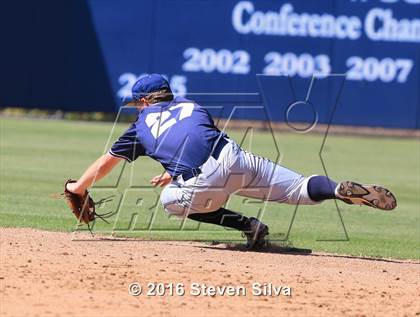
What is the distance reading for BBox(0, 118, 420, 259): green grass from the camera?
A: 31.0 ft

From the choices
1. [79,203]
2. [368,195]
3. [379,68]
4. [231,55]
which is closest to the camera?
[368,195]

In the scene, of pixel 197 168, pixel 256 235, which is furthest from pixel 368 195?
pixel 197 168

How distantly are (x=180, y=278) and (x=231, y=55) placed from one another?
1568cm

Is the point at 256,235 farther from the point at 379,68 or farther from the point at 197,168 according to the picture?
the point at 379,68

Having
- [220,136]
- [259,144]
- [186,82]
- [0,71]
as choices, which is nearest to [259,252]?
[220,136]

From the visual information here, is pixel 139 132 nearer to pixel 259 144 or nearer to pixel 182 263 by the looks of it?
pixel 182 263

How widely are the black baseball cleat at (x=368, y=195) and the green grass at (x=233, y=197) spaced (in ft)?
4.06

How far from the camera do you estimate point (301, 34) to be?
71.4 ft

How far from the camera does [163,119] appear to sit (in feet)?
25.6

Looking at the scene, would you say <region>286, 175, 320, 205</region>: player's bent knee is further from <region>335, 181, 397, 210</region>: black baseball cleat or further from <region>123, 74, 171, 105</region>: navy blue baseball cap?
<region>123, 74, 171, 105</region>: navy blue baseball cap

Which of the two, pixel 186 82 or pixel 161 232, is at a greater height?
pixel 161 232

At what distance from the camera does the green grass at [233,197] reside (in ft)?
31.0

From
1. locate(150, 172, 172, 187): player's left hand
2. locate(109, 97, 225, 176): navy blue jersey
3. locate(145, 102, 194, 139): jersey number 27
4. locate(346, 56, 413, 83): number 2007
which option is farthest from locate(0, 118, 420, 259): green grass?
locate(346, 56, 413, 83): number 2007

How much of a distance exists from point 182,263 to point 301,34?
15.3 meters
